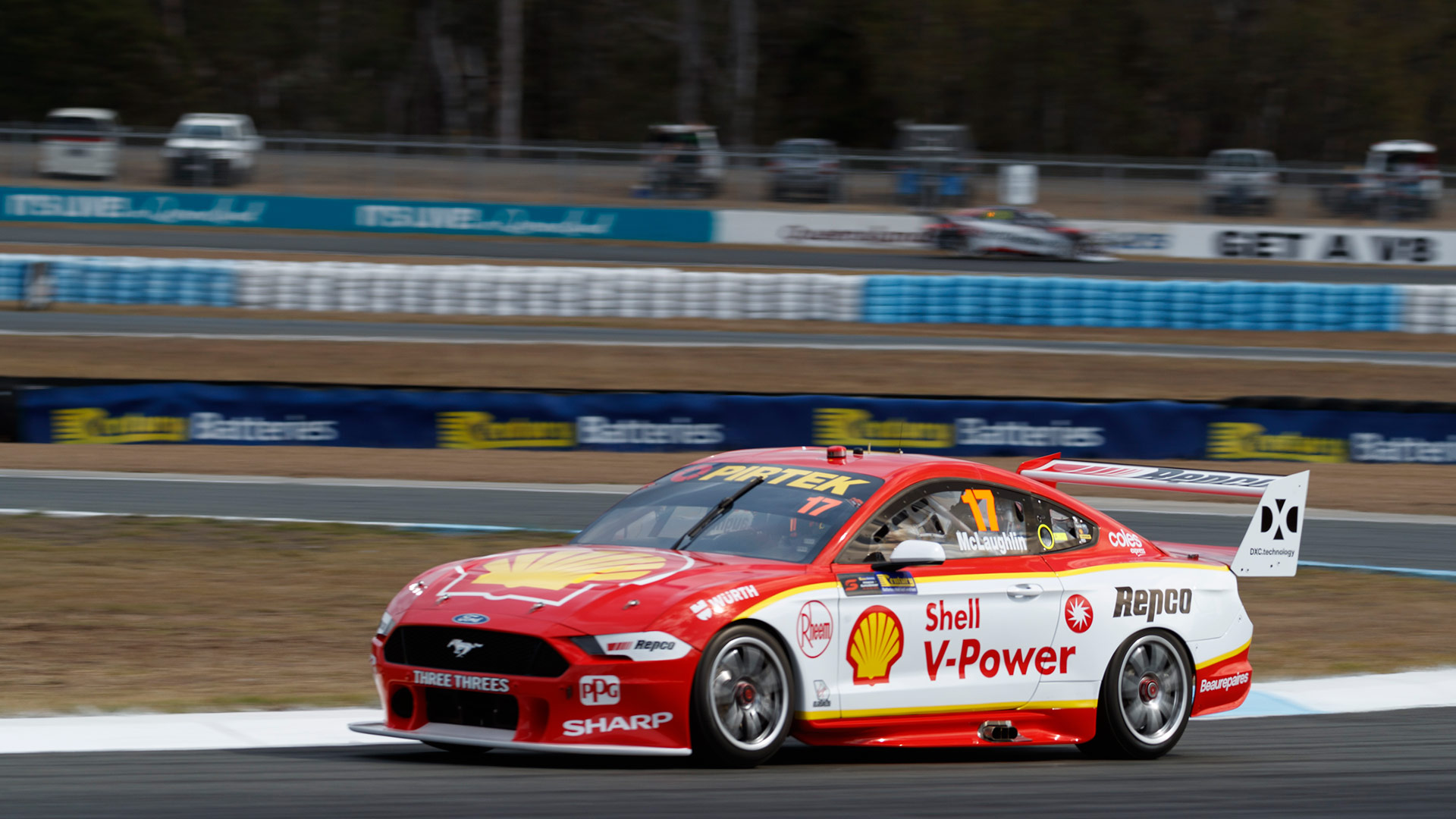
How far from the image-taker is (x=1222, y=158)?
4181 centimetres

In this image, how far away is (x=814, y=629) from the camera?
618 centimetres

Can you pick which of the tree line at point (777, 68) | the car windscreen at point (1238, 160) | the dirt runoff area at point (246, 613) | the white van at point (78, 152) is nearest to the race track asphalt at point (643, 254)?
the white van at point (78, 152)

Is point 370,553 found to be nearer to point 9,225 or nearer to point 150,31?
point 9,225

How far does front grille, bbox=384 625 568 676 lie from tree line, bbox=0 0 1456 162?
5128cm

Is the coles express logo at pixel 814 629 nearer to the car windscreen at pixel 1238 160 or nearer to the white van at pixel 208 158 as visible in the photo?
the white van at pixel 208 158

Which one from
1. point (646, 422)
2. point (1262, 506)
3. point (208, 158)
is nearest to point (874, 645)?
point (1262, 506)

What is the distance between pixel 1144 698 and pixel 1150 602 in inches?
16.3

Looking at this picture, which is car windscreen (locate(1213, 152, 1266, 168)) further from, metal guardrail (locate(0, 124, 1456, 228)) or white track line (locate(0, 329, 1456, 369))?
white track line (locate(0, 329, 1456, 369))

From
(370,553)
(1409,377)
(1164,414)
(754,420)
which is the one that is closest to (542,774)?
(370,553)

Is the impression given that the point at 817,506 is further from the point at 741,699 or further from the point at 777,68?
the point at 777,68

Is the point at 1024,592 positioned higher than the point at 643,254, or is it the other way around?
the point at 1024,592

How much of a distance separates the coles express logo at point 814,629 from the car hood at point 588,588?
132mm

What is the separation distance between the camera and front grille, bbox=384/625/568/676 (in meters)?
5.72

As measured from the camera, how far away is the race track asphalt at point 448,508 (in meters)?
14.5
